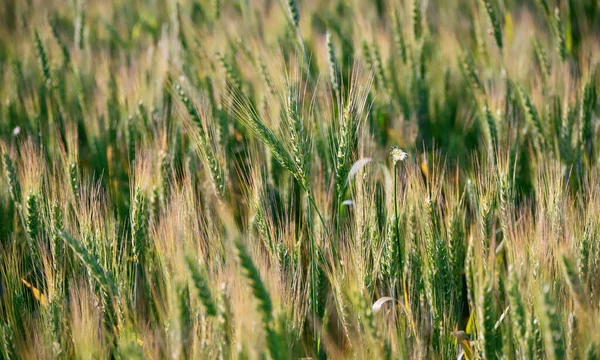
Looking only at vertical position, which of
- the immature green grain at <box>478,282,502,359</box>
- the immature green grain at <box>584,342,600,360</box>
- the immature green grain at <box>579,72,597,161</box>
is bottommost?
the immature green grain at <box>584,342,600,360</box>

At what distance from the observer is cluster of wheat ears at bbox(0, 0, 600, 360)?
1.34m

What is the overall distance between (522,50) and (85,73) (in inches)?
94.7

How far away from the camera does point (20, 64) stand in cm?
323

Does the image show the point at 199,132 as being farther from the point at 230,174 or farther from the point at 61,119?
the point at 61,119

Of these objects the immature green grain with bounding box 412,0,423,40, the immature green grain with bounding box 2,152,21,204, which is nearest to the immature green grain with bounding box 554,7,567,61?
the immature green grain with bounding box 412,0,423,40

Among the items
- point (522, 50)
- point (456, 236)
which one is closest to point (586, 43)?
point (522, 50)

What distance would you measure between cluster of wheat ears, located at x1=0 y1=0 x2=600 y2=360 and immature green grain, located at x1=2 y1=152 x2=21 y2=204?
1 centimetres

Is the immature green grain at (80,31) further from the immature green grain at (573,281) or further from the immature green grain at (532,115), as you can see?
the immature green grain at (573,281)

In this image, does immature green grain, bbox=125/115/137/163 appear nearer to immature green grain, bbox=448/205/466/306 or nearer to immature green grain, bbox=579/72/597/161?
immature green grain, bbox=448/205/466/306

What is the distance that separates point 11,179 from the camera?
1947 millimetres

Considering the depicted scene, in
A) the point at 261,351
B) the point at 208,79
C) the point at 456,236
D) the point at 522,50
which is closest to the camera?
the point at 261,351

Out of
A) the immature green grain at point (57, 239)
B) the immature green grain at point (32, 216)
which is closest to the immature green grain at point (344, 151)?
the immature green grain at point (57, 239)

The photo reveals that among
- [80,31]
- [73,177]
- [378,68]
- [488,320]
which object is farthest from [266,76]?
[80,31]

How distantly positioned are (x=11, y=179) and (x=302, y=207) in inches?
39.7
